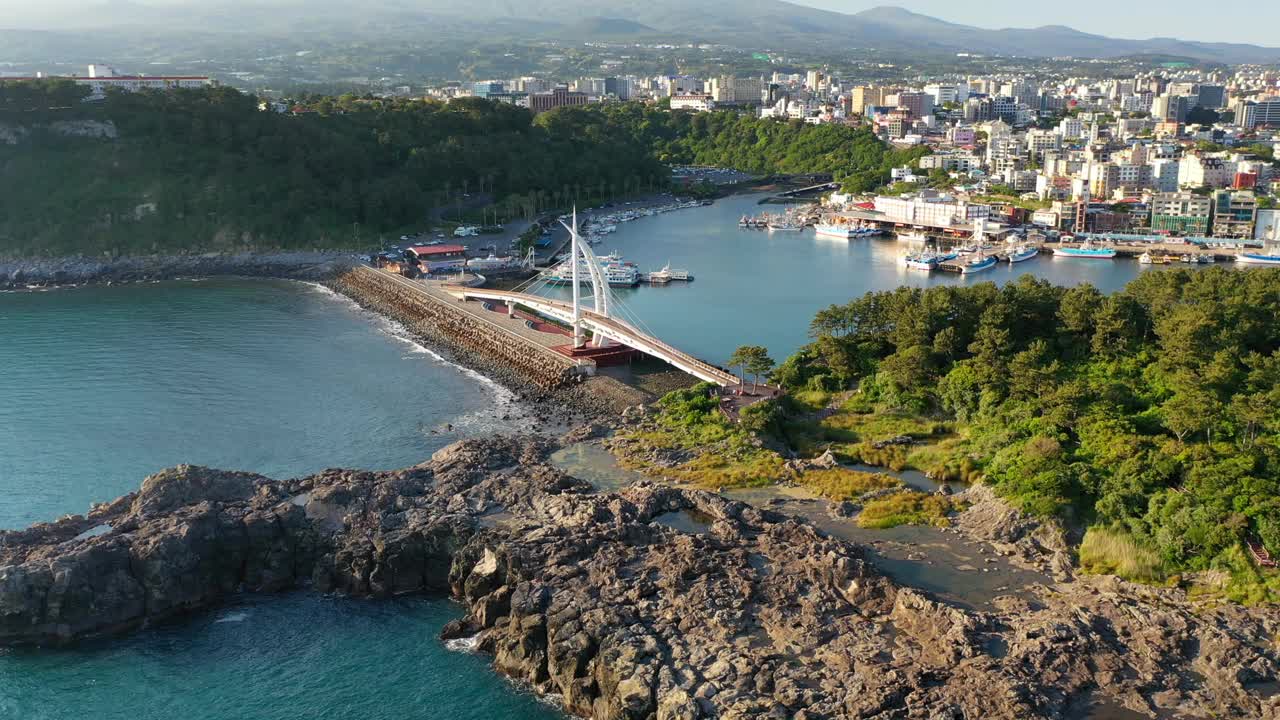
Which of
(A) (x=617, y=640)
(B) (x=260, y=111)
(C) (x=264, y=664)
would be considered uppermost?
(B) (x=260, y=111)

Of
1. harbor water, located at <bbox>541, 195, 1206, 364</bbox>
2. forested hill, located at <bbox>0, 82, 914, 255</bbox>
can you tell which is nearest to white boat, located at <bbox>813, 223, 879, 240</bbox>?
harbor water, located at <bbox>541, 195, 1206, 364</bbox>

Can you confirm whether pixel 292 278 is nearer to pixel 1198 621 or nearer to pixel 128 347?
pixel 128 347

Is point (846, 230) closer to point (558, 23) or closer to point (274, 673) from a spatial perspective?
point (274, 673)

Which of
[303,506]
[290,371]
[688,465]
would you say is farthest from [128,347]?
[688,465]

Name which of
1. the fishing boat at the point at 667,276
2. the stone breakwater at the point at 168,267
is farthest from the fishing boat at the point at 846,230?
the stone breakwater at the point at 168,267


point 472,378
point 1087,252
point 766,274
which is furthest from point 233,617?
point 1087,252

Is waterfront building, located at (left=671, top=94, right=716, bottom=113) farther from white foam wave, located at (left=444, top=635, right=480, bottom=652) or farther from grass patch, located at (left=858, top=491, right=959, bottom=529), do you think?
white foam wave, located at (left=444, top=635, right=480, bottom=652)
